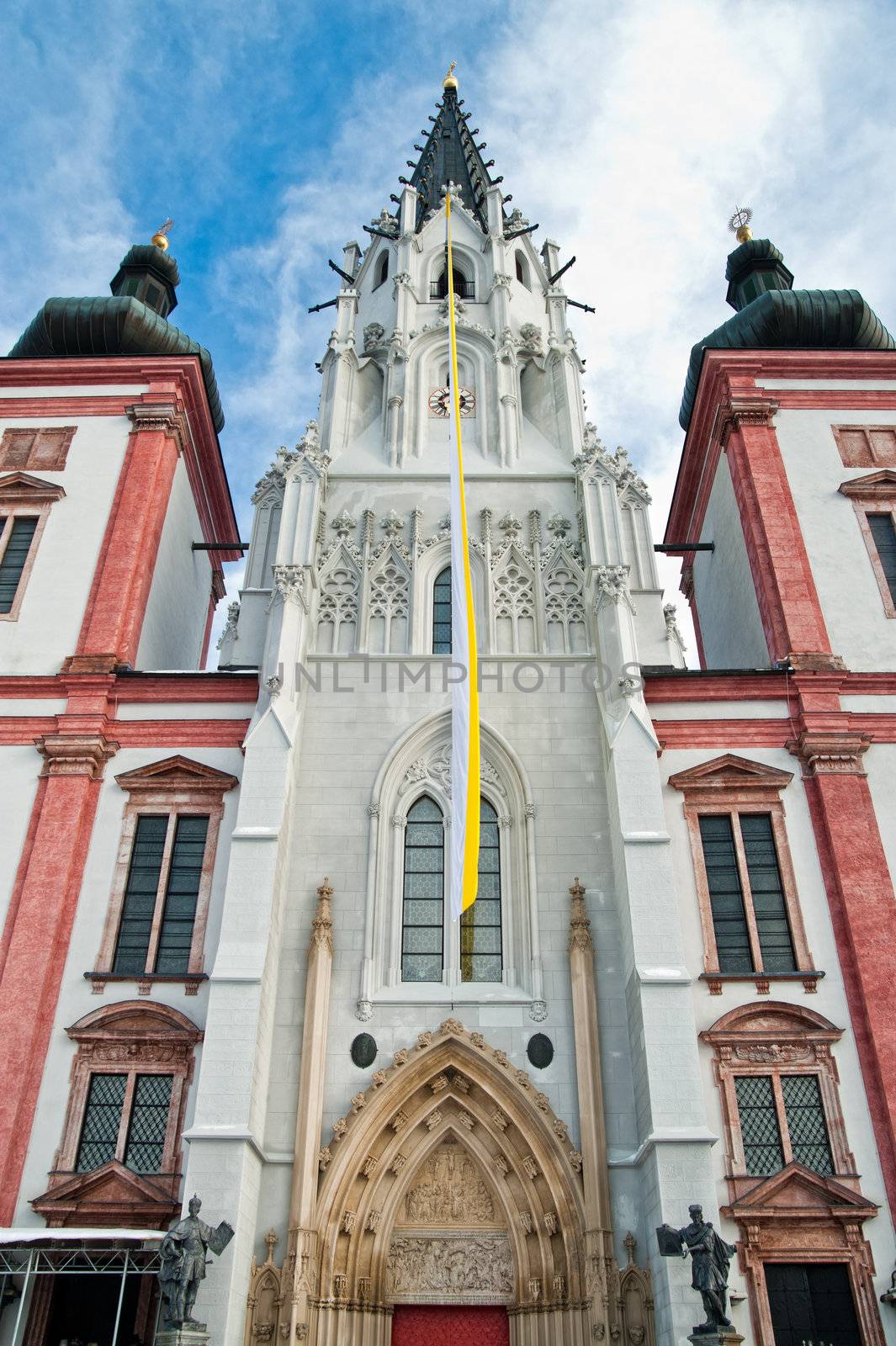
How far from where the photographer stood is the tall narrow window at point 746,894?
1588 cm

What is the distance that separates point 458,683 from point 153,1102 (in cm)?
678

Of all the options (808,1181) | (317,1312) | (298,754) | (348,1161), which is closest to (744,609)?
(298,754)

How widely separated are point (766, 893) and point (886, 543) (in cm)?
753

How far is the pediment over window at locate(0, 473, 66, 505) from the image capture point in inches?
826

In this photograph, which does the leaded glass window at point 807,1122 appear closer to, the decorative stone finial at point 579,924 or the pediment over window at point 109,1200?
the decorative stone finial at point 579,924

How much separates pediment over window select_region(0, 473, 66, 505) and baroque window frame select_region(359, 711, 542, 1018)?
27.7 feet

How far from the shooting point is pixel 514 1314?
13.9m

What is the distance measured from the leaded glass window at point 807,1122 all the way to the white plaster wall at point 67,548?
41.3ft

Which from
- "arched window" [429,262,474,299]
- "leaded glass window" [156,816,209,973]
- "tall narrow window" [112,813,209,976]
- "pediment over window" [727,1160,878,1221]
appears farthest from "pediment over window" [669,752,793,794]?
"arched window" [429,262,474,299]

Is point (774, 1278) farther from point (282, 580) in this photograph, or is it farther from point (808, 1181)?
point (282, 580)

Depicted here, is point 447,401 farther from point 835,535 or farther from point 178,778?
point 178,778

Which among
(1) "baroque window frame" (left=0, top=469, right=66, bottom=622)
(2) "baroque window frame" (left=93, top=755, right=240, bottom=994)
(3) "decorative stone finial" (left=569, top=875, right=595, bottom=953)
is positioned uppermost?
(1) "baroque window frame" (left=0, top=469, right=66, bottom=622)

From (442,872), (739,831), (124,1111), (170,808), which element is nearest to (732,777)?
(739,831)

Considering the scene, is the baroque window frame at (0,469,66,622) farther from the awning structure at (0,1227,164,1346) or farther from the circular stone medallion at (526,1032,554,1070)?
the circular stone medallion at (526,1032,554,1070)
